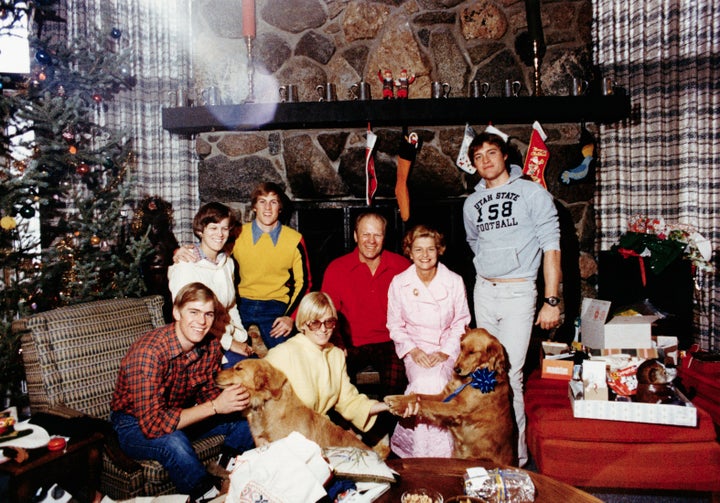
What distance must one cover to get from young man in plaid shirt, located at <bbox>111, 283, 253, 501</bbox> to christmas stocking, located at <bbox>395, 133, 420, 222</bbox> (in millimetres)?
1944

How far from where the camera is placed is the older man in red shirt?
312 cm

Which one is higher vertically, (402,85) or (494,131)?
(402,85)

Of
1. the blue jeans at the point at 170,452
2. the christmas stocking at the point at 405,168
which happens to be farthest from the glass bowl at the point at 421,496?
the christmas stocking at the point at 405,168

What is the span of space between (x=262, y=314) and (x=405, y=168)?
1577 mm

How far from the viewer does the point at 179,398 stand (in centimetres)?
242

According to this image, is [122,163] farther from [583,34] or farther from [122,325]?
[583,34]

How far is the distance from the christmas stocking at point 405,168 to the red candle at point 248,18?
141 centimetres

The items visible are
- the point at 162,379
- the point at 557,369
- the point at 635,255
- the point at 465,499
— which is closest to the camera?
the point at 465,499

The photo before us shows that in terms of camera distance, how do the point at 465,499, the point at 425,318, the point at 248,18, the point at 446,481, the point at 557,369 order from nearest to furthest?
the point at 465,499 → the point at 446,481 → the point at 425,318 → the point at 557,369 → the point at 248,18

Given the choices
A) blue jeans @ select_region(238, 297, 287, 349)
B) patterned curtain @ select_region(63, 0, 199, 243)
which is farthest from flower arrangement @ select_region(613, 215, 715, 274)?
patterned curtain @ select_region(63, 0, 199, 243)

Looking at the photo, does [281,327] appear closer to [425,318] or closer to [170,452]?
[425,318]

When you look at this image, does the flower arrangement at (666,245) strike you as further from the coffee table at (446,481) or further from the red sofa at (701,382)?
the coffee table at (446,481)

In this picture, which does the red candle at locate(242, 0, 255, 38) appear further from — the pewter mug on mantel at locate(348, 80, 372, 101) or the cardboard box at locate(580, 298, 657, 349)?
the cardboard box at locate(580, 298, 657, 349)

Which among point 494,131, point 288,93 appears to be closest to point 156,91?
point 288,93
